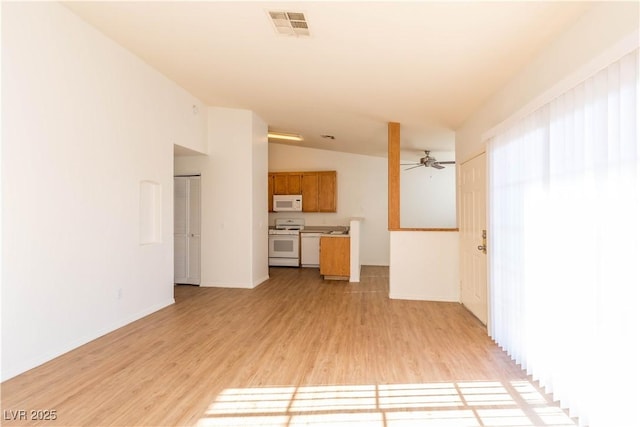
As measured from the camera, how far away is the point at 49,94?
274cm

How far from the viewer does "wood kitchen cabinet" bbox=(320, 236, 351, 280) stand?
6254 millimetres

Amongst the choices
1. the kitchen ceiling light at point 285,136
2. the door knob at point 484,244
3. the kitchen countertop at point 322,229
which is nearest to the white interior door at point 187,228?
the kitchen ceiling light at point 285,136

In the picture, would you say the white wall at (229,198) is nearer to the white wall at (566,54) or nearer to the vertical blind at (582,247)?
the white wall at (566,54)

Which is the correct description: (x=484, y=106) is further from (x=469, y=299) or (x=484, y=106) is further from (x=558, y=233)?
(x=469, y=299)

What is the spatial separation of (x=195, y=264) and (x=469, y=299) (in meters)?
4.49

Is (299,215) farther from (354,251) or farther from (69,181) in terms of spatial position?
(69,181)

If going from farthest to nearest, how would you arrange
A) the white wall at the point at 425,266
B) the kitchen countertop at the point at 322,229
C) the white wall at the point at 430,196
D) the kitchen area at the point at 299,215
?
the white wall at the point at 430,196, the kitchen area at the point at 299,215, the kitchen countertop at the point at 322,229, the white wall at the point at 425,266

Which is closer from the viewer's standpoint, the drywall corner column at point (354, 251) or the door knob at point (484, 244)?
the door knob at point (484, 244)

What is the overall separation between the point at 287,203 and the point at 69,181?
533cm

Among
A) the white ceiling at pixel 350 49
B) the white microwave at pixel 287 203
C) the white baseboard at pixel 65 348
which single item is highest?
the white ceiling at pixel 350 49

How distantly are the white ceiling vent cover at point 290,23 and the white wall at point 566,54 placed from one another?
1881 millimetres

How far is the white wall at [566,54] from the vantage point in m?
1.67

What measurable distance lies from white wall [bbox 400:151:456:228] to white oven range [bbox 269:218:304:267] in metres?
2.95

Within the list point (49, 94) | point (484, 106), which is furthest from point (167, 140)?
point (484, 106)
